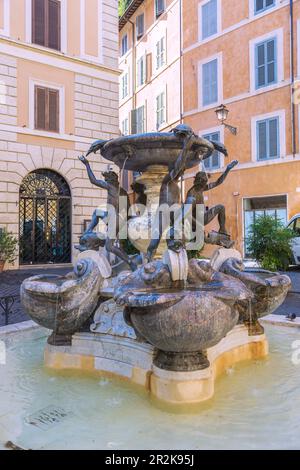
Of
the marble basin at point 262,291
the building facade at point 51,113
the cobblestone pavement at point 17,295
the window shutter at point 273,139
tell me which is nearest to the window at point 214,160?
the window shutter at point 273,139

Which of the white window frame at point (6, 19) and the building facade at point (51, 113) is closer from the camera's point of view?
the white window frame at point (6, 19)

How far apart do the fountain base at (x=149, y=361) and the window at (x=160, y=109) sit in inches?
800

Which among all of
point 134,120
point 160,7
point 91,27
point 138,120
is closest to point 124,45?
point 160,7

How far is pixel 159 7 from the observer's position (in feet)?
75.8

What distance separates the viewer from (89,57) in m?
15.3

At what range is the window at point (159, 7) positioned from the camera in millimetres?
22719

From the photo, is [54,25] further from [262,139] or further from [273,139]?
[273,139]

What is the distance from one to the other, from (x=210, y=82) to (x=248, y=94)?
248 cm

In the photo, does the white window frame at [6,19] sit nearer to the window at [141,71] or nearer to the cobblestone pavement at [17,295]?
the cobblestone pavement at [17,295]

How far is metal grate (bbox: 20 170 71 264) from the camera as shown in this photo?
13.9m

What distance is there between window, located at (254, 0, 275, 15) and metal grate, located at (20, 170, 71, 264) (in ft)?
36.2

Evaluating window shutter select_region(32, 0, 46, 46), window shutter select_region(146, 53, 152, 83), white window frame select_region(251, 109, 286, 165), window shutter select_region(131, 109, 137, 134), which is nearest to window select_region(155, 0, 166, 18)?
window shutter select_region(146, 53, 152, 83)

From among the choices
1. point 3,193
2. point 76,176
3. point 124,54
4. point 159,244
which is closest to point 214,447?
point 159,244

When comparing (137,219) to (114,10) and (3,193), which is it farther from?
(114,10)
